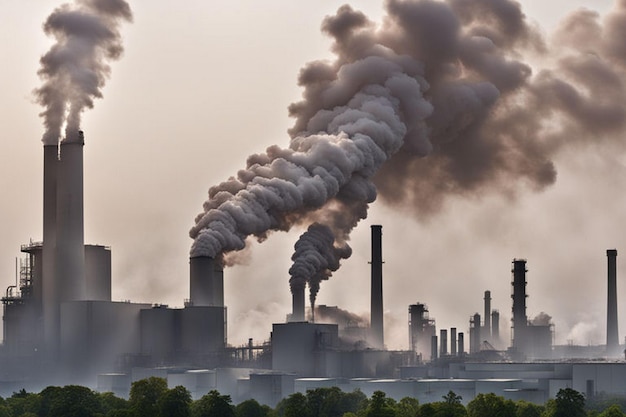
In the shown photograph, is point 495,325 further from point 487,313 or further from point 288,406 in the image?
point 288,406

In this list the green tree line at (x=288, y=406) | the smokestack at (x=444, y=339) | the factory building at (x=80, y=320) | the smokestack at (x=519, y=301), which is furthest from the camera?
the smokestack at (x=444, y=339)

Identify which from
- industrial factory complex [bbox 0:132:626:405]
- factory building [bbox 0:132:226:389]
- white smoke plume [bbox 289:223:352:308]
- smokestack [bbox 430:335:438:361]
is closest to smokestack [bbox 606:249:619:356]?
smokestack [bbox 430:335:438:361]

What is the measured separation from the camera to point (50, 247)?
86938mm

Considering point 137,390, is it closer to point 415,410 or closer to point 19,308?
point 415,410

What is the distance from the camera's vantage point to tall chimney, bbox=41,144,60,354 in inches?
3391

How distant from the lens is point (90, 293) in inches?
3526

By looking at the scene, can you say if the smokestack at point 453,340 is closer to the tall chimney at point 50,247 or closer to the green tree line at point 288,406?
the tall chimney at point 50,247

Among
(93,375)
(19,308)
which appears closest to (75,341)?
(93,375)

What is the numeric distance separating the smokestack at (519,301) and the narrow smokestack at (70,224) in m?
30.1

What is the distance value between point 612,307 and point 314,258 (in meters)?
26.1

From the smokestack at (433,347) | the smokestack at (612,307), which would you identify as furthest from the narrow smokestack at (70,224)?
the smokestack at (612,307)

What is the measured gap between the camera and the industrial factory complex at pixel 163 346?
3145 inches

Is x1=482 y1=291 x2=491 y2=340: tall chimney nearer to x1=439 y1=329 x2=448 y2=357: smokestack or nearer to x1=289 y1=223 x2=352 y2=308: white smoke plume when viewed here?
x1=439 y1=329 x2=448 y2=357: smokestack

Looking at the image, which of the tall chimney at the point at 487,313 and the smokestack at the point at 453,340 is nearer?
the smokestack at the point at 453,340
